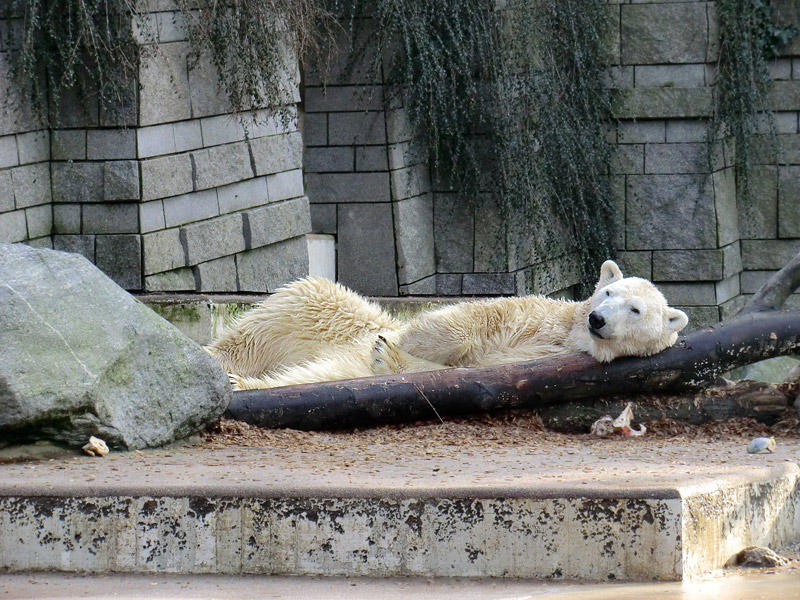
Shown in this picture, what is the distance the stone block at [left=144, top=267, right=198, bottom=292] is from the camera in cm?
578

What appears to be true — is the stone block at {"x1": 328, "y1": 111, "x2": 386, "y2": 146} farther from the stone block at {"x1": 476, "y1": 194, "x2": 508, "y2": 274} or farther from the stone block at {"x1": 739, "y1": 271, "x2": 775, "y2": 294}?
the stone block at {"x1": 739, "y1": 271, "x2": 775, "y2": 294}

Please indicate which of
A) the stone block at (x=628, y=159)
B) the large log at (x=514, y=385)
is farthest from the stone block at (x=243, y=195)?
the stone block at (x=628, y=159)

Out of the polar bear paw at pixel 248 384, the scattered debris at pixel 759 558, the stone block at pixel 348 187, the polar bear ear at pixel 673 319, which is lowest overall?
the scattered debris at pixel 759 558

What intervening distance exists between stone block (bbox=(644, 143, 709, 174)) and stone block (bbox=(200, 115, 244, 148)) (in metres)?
3.69

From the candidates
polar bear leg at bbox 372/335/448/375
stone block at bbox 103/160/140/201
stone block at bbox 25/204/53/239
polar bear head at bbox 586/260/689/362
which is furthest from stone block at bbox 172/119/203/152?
polar bear head at bbox 586/260/689/362

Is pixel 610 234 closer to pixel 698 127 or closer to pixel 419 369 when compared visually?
pixel 698 127

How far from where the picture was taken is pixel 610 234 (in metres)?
8.88

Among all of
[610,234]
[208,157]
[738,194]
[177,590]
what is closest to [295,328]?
[208,157]

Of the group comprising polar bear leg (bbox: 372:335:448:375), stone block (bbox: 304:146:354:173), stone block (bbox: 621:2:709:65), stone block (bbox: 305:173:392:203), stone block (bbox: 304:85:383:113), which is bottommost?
polar bear leg (bbox: 372:335:448:375)

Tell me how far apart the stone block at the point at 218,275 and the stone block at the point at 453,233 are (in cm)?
199

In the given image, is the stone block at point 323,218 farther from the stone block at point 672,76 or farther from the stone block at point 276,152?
the stone block at point 672,76

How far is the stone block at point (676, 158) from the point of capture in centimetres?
875

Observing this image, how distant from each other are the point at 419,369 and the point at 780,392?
52.4 inches

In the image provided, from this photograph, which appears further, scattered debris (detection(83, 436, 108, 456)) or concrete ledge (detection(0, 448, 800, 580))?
scattered debris (detection(83, 436, 108, 456))
